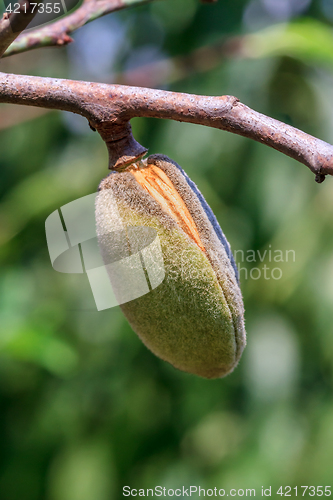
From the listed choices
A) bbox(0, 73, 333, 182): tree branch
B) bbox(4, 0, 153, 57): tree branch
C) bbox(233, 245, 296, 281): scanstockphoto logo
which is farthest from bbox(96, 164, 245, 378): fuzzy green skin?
bbox(233, 245, 296, 281): scanstockphoto logo

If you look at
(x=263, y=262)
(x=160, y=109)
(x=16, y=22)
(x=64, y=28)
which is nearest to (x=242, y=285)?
(x=263, y=262)

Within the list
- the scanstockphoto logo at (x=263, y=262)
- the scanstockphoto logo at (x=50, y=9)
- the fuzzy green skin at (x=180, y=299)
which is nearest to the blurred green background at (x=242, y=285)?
the scanstockphoto logo at (x=263, y=262)

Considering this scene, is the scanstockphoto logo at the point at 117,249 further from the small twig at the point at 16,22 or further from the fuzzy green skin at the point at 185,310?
the small twig at the point at 16,22

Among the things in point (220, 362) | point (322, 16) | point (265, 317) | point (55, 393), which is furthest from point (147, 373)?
point (322, 16)

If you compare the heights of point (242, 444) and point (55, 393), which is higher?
point (55, 393)

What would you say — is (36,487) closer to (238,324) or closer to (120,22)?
(238,324)

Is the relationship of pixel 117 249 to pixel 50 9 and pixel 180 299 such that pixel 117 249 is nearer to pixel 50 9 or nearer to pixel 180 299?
pixel 180 299

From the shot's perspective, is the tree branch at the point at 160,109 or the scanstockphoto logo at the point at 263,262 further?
the scanstockphoto logo at the point at 263,262
